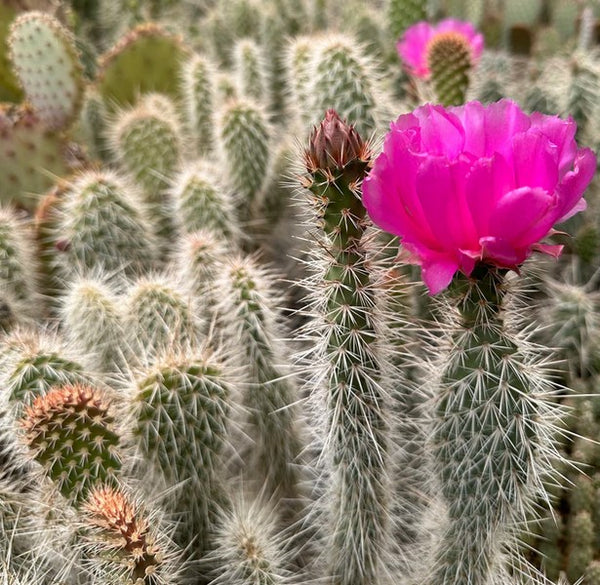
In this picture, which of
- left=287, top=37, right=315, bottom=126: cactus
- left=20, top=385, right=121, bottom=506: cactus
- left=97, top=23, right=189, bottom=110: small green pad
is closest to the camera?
left=20, top=385, right=121, bottom=506: cactus

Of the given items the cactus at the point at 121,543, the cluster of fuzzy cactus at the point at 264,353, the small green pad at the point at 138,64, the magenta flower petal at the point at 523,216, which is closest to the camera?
the magenta flower petal at the point at 523,216

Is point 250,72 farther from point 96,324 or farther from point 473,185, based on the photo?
point 473,185

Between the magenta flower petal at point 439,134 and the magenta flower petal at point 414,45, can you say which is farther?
the magenta flower petal at point 414,45

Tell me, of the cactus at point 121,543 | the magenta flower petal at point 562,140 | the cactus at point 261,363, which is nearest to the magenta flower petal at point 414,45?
the cactus at point 261,363

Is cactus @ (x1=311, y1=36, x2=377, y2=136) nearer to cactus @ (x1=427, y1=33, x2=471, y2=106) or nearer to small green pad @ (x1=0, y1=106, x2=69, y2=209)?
cactus @ (x1=427, y1=33, x2=471, y2=106)

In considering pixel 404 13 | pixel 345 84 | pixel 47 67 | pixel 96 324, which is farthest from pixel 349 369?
pixel 404 13

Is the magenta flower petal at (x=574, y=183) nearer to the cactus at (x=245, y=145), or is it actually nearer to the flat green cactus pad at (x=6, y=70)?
the cactus at (x=245, y=145)

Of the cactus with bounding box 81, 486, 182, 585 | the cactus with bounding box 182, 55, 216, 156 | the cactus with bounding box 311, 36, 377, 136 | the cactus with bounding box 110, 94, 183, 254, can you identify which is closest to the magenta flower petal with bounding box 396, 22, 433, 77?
the cactus with bounding box 311, 36, 377, 136
